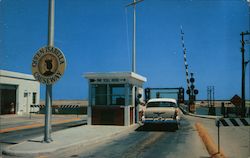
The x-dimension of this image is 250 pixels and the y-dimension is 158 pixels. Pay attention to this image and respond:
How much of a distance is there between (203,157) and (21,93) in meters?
30.1

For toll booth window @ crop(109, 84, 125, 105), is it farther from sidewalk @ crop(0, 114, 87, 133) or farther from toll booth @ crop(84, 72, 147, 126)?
sidewalk @ crop(0, 114, 87, 133)

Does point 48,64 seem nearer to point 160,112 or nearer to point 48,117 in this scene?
point 48,117

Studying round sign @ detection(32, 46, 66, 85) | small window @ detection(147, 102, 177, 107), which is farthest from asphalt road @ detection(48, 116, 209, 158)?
small window @ detection(147, 102, 177, 107)

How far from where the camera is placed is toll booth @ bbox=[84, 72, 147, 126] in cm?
2053

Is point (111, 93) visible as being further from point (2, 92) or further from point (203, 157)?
point (2, 92)

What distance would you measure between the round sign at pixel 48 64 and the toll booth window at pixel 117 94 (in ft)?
29.3

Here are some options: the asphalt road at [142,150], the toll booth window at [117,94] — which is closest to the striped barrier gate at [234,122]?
the asphalt road at [142,150]

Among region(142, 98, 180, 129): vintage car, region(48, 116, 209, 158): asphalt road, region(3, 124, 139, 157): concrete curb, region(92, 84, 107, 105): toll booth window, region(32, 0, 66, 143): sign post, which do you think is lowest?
region(48, 116, 209, 158): asphalt road

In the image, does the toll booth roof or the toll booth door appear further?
the toll booth door

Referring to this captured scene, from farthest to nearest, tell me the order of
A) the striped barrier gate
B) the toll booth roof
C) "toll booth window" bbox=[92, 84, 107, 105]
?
1. "toll booth window" bbox=[92, 84, 107, 105]
2. the toll booth roof
3. the striped barrier gate

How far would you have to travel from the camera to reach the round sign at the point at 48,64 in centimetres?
1222

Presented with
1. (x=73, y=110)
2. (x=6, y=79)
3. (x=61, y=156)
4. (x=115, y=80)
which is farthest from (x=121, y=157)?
(x=73, y=110)

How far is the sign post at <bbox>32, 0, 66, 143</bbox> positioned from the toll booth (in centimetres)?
833

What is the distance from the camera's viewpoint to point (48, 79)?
1227cm
